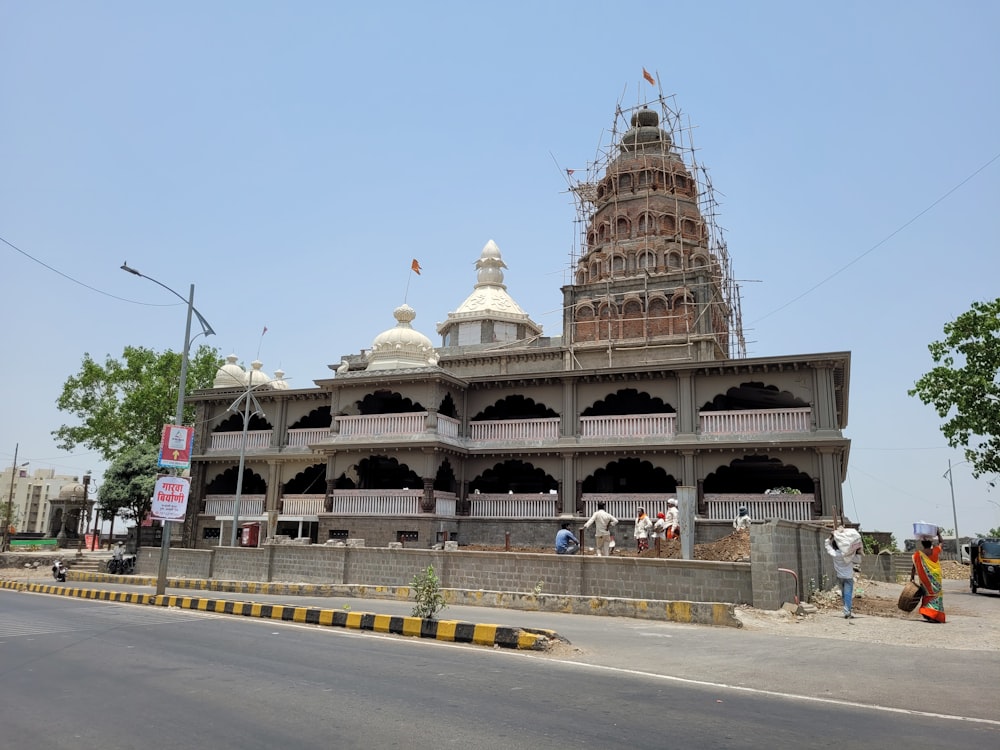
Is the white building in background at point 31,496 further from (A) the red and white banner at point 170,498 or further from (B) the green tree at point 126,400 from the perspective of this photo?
(A) the red and white banner at point 170,498

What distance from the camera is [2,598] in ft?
58.7

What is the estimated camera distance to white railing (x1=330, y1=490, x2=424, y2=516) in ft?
83.1

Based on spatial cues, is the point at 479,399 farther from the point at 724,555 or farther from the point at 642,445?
the point at 724,555

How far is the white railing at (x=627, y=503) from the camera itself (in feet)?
78.5

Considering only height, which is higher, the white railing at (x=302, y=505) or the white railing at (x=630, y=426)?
the white railing at (x=630, y=426)

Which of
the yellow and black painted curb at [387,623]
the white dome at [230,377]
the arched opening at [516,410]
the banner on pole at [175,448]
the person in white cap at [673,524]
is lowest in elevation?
the yellow and black painted curb at [387,623]

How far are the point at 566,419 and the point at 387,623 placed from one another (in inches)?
592

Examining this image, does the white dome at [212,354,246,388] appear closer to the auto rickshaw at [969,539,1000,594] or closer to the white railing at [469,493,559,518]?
the white railing at [469,493,559,518]

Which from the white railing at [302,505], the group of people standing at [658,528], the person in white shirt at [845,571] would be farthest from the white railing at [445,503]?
the person in white shirt at [845,571]

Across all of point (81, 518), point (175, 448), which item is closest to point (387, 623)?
point (175, 448)

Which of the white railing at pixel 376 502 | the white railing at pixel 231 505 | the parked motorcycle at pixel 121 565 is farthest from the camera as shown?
the white railing at pixel 231 505

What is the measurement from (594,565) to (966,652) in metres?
6.91

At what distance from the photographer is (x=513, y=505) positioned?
26.1 m

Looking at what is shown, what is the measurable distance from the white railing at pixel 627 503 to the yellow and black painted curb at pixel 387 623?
12944 mm
